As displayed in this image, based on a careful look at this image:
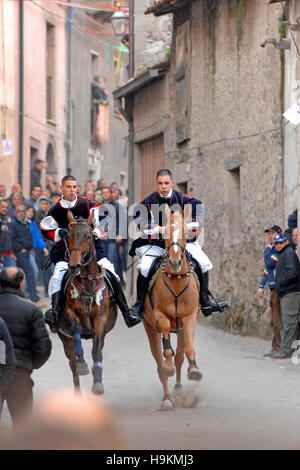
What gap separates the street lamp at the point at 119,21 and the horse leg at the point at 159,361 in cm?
1978

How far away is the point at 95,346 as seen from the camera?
11.3 m

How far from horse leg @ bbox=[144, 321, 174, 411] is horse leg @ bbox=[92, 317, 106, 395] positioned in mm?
653

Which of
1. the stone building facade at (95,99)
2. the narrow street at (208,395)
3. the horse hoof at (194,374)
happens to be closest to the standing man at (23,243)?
the narrow street at (208,395)

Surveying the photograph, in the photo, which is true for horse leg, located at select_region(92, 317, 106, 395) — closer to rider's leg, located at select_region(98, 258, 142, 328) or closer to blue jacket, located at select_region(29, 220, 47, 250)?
rider's leg, located at select_region(98, 258, 142, 328)

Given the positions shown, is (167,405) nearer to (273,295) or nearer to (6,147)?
(273,295)

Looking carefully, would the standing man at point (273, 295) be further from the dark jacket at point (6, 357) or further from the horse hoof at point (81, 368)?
the dark jacket at point (6, 357)

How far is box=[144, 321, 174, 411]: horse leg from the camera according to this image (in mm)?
11219

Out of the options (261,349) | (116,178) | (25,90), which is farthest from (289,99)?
(116,178)

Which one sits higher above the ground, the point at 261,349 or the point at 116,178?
the point at 116,178

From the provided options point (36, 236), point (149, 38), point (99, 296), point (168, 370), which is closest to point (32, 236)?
point (36, 236)

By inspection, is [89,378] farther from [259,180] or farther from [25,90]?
[25,90]

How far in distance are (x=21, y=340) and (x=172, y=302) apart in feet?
9.54

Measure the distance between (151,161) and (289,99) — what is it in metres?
9.13

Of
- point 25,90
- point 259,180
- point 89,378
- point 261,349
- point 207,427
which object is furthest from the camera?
point 25,90
